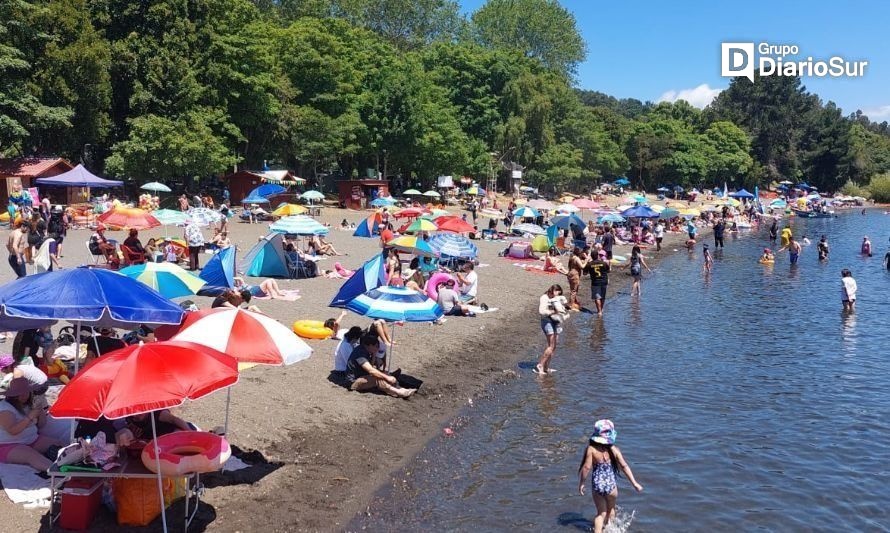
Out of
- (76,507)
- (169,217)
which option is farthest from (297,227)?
(76,507)

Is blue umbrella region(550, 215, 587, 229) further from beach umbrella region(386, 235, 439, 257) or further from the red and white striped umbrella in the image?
the red and white striped umbrella

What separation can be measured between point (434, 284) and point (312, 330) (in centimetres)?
510

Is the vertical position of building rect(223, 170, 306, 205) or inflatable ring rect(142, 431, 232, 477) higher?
building rect(223, 170, 306, 205)

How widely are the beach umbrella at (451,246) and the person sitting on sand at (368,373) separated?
34.7ft

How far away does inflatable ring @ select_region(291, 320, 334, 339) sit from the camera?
14426 millimetres

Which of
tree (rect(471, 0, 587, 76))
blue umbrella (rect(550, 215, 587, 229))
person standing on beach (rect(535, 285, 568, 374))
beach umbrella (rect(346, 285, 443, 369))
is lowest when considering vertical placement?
person standing on beach (rect(535, 285, 568, 374))

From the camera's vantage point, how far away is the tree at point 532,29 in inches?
3442

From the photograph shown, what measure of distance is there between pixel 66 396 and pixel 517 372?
392 inches

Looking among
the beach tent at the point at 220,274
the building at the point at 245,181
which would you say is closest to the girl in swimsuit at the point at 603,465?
the beach tent at the point at 220,274

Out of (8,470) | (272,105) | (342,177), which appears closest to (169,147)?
(272,105)

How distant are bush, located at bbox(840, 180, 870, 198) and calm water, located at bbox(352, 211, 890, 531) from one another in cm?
9259

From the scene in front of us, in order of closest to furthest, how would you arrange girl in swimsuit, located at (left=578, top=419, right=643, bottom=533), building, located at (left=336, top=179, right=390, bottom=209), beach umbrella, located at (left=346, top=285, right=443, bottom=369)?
girl in swimsuit, located at (left=578, top=419, right=643, bottom=533) → beach umbrella, located at (left=346, top=285, right=443, bottom=369) → building, located at (left=336, top=179, right=390, bottom=209)

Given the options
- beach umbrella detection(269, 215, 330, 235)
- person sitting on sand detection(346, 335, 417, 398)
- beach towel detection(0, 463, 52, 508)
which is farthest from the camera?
beach umbrella detection(269, 215, 330, 235)

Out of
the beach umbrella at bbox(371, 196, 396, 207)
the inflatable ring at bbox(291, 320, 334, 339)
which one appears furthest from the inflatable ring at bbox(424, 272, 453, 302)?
the beach umbrella at bbox(371, 196, 396, 207)
